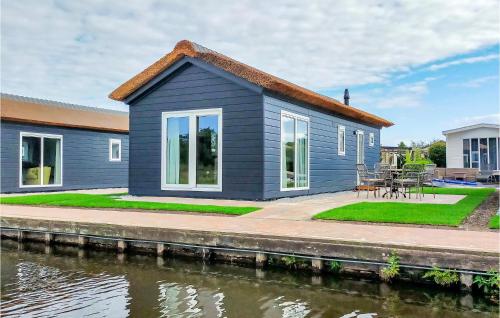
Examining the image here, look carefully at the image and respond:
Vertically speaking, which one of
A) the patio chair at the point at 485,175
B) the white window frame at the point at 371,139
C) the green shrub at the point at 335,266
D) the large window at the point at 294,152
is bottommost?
the green shrub at the point at 335,266

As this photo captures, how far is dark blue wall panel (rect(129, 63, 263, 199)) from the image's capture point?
34.3 feet

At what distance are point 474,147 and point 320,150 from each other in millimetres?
15078

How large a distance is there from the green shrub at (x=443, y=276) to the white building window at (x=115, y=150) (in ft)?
50.3

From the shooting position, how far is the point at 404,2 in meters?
11.2

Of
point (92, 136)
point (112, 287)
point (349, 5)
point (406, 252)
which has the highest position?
point (349, 5)

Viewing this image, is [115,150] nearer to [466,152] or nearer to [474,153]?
[466,152]

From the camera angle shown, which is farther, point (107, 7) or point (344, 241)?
point (107, 7)

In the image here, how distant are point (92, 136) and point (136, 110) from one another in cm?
584

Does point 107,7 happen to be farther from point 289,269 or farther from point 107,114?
point 289,269

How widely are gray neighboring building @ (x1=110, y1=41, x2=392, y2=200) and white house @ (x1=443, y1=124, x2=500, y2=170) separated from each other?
1456cm

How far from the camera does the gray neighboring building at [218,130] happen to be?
10445mm

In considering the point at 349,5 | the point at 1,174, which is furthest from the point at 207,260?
the point at 1,174

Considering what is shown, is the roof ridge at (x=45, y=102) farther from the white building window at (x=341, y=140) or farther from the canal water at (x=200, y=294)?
the canal water at (x=200, y=294)

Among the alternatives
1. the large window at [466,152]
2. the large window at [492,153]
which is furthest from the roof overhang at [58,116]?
the large window at [492,153]
